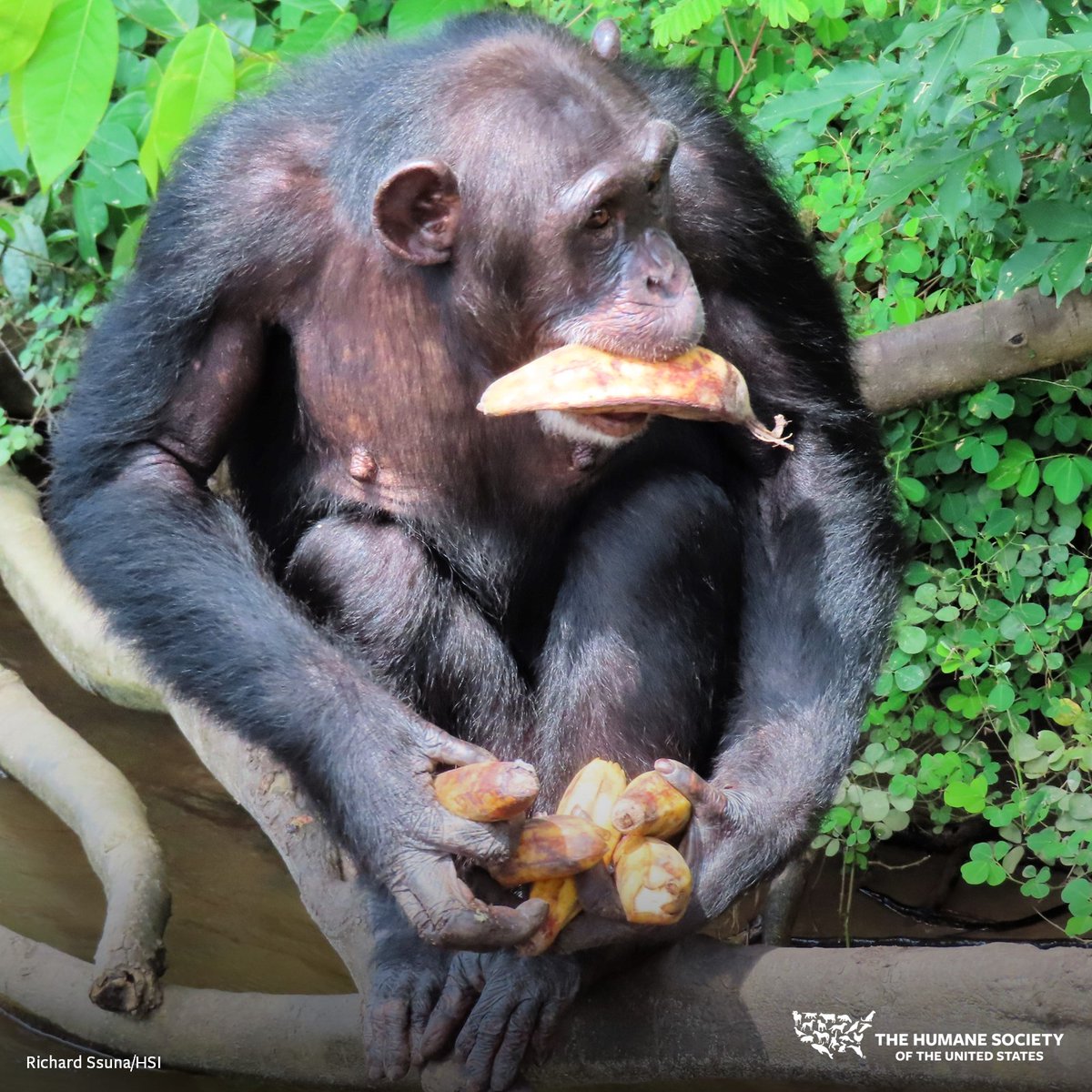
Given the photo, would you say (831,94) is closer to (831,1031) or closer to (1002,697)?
(1002,697)

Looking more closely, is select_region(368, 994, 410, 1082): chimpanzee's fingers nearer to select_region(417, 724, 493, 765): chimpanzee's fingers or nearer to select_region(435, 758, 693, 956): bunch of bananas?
select_region(435, 758, 693, 956): bunch of bananas

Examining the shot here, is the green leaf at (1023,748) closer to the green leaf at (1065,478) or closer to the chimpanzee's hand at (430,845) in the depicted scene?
the green leaf at (1065,478)

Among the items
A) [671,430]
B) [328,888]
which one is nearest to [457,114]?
[671,430]

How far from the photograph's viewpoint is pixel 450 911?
290 cm

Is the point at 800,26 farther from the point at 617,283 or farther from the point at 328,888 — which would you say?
the point at 328,888

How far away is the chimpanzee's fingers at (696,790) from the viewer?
3145 mm

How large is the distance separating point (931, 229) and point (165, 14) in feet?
9.99

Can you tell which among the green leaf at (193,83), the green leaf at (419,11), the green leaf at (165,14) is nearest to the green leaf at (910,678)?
the green leaf at (419,11)

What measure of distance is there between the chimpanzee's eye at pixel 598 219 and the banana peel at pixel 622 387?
0.31 m

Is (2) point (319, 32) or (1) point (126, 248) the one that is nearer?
(2) point (319, 32)

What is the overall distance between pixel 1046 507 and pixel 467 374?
2782 mm

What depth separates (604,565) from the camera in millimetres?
3645

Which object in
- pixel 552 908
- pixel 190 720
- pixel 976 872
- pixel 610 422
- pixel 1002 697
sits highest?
pixel 610 422

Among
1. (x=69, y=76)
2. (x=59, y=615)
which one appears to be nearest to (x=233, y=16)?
(x=69, y=76)
